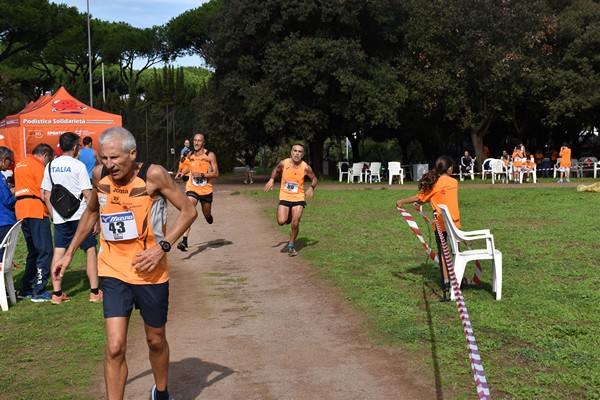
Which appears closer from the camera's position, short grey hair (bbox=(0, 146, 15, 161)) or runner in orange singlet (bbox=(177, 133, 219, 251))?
short grey hair (bbox=(0, 146, 15, 161))

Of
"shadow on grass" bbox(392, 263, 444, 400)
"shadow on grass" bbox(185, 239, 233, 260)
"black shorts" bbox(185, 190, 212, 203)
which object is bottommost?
"shadow on grass" bbox(392, 263, 444, 400)

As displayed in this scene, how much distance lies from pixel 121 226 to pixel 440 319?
149 inches

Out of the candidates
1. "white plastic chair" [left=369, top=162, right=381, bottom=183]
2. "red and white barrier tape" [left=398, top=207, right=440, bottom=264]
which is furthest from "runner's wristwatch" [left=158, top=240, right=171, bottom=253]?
"white plastic chair" [left=369, top=162, right=381, bottom=183]

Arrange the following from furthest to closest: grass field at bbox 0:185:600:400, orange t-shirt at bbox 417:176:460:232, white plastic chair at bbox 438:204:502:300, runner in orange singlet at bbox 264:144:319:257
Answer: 1. runner in orange singlet at bbox 264:144:319:257
2. orange t-shirt at bbox 417:176:460:232
3. white plastic chair at bbox 438:204:502:300
4. grass field at bbox 0:185:600:400

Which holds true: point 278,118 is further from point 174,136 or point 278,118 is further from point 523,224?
point 523,224

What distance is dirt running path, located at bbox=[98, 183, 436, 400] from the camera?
5606 mm

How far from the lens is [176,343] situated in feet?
23.1

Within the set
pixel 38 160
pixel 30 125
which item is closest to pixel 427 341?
pixel 38 160

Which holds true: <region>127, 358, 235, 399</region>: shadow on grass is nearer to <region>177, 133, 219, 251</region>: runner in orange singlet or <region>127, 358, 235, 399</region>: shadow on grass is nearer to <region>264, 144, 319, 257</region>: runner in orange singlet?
<region>264, 144, 319, 257</region>: runner in orange singlet

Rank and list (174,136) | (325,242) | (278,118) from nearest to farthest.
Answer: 1. (325,242)
2. (278,118)
3. (174,136)

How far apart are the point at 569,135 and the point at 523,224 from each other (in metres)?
32.5

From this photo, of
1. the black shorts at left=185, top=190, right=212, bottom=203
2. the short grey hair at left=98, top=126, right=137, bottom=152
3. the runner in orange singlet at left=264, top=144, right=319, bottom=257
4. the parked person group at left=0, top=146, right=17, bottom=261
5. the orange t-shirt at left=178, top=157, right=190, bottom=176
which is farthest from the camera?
the orange t-shirt at left=178, top=157, right=190, bottom=176

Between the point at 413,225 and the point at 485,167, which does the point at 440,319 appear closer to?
the point at 413,225

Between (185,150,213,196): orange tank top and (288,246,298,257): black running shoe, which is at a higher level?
(185,150,213,196): orange tank top
